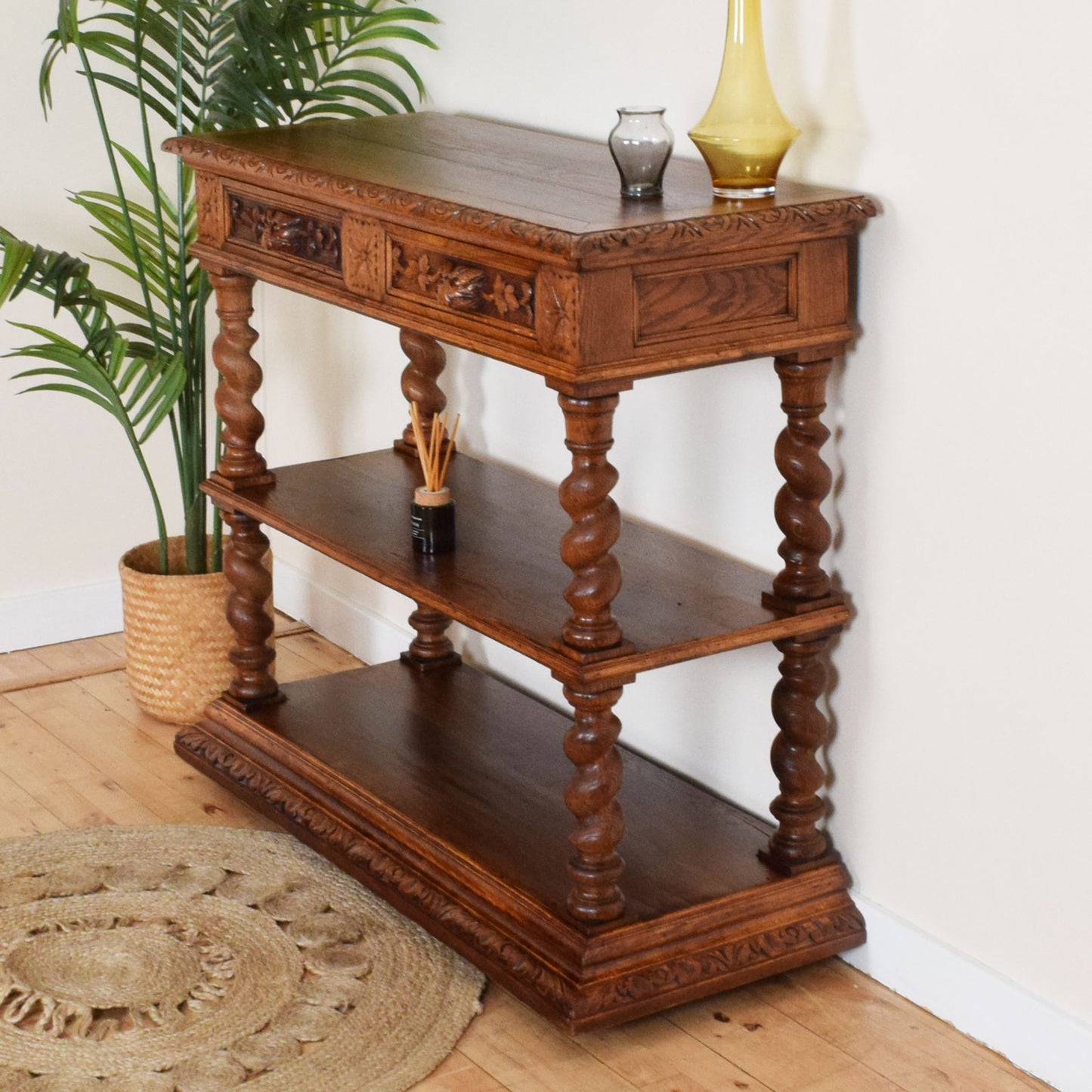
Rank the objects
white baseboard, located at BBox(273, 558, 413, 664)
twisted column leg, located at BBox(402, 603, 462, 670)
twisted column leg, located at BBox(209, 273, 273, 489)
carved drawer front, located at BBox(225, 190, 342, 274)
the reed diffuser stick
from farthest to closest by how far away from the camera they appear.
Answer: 1. white baseboard, located at BBox(273, 558, 413, 664)
2. twisted column leg, located at BBox(402, 603, 462, 670)
3. twisted column leg, located at BBox(209, 273, 273, 489)
4. the reed diffuser stick
5. carved drawer front, located at BBox(225, 190, 342, 274)

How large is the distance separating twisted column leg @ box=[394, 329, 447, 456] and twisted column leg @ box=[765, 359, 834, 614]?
98cm

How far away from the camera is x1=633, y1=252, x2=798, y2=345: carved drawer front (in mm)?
2152

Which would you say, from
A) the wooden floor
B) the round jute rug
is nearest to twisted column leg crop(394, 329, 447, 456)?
the round jute rug

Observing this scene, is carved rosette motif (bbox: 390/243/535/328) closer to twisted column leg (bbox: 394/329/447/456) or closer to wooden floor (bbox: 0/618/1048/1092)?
twisted column leg (bbox: 394/329/447/456)

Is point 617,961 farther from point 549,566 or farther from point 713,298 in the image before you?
point 713,298

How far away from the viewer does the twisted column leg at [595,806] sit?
7.61 ft

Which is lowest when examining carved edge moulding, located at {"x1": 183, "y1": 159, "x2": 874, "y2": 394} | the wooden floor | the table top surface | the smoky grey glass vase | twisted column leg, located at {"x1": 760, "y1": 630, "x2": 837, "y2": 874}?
the wooden floor

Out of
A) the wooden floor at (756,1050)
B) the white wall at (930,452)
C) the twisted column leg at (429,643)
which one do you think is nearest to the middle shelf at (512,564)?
the white wall at (930,452)

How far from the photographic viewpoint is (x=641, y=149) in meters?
2.26

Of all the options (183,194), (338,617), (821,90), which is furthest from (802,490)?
(338,617)

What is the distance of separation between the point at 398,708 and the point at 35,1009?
0.96 meters

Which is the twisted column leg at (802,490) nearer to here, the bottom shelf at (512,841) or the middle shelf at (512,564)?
the middle shelf at (512,564)

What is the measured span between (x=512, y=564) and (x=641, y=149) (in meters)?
0.75

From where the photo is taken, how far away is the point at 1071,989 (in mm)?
2236
